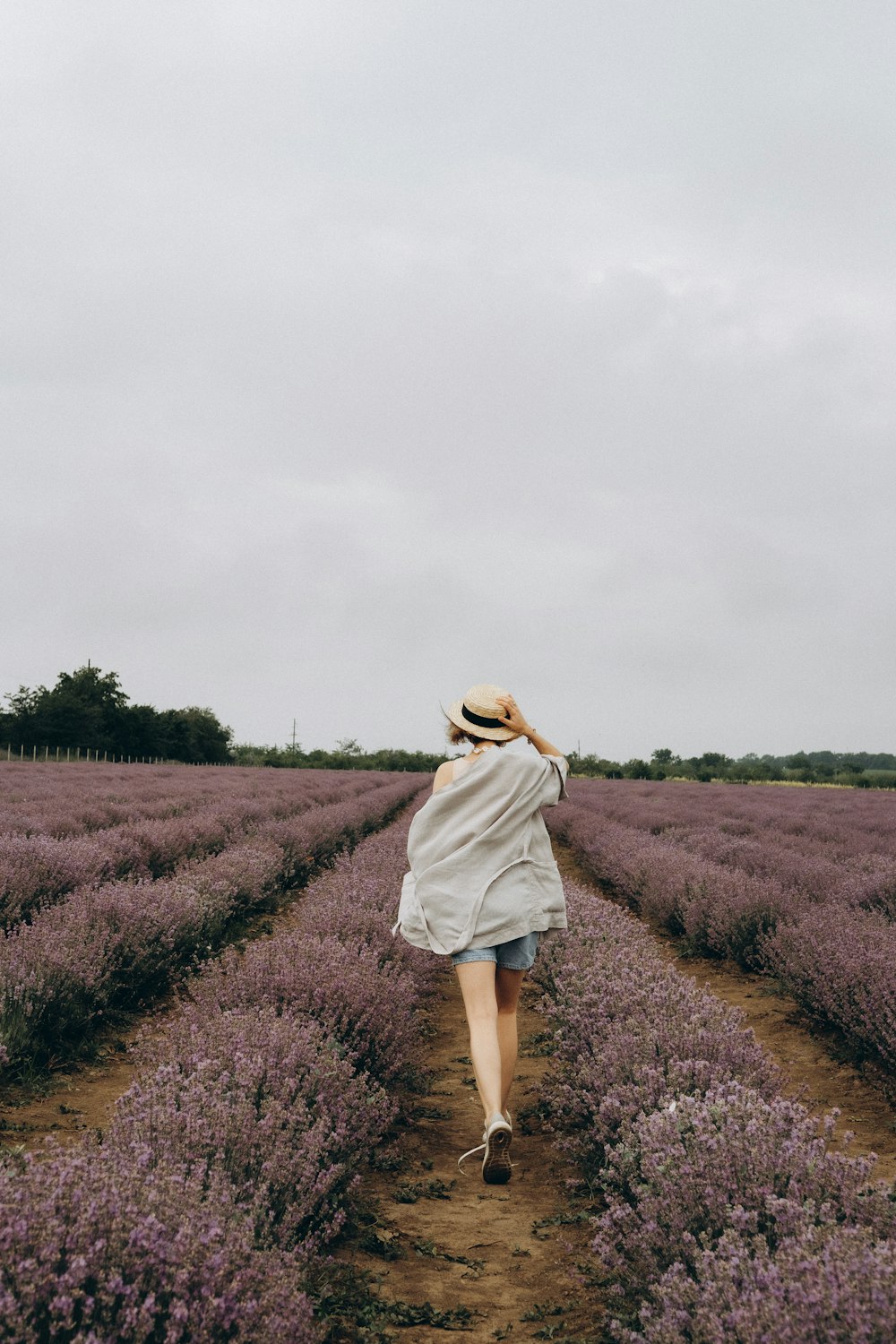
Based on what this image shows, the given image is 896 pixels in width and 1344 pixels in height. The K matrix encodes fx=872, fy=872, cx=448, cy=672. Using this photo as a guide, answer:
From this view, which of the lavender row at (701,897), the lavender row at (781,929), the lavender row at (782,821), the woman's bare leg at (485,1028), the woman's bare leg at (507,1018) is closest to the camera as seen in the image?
the woman's bare leg at (485,1028)

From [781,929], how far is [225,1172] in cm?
470

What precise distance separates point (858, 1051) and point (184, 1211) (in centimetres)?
418

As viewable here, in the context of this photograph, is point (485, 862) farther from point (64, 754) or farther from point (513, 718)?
point (64, 754)

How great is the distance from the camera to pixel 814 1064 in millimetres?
4750

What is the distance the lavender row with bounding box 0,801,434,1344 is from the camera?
5.10 ft

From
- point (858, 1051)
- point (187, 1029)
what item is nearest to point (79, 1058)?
point (187, 1029)

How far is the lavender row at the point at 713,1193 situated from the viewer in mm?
1558

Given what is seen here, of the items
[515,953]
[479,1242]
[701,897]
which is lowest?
[479,1242]

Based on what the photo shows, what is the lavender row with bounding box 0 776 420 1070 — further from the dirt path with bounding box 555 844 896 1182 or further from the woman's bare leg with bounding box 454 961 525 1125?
the dirt path with bounding box 555 844 896 1182

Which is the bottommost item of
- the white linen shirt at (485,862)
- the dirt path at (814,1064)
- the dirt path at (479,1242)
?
the dirt path at (814,1064)

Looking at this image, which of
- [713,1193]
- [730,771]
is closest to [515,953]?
[713,1193]

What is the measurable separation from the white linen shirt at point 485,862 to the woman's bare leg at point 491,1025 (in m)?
0.12

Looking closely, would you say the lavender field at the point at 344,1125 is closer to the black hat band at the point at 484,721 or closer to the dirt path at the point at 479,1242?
the dirt path at the point at 479,1242

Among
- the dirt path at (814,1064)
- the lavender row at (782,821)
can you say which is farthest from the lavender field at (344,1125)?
the lavender row at (782,821)
